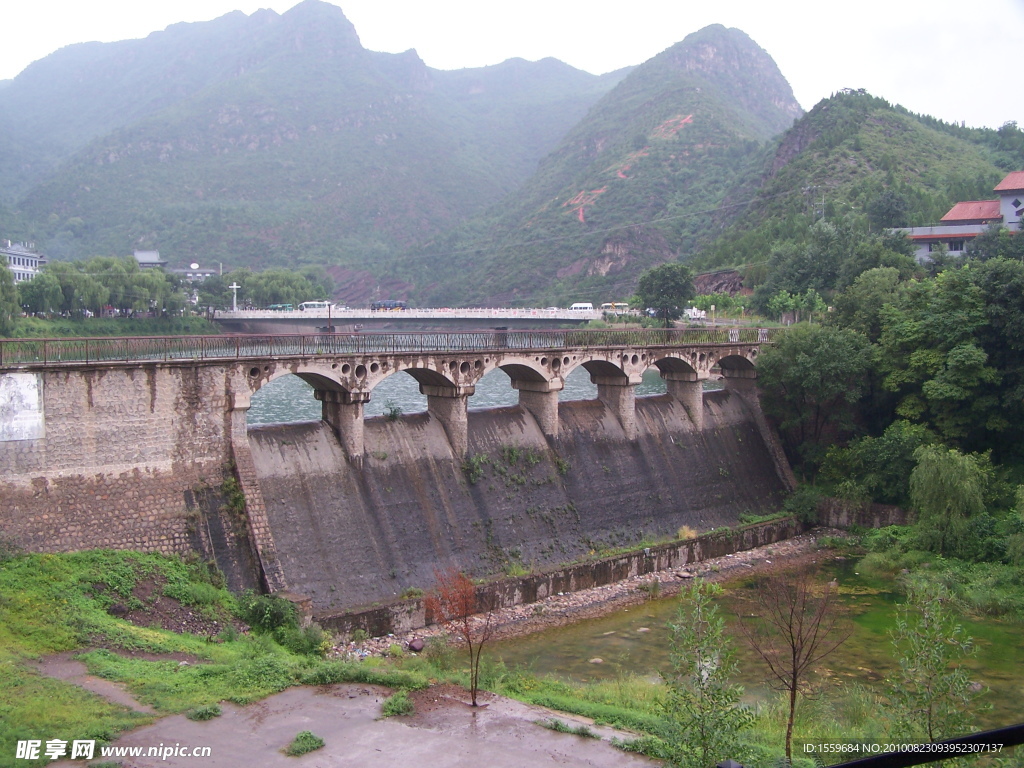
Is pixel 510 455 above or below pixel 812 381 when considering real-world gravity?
below

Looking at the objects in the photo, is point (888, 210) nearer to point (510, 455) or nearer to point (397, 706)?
point (510, 455)

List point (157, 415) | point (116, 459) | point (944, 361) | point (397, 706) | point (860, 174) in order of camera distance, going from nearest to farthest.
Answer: point (397, 706), point (116, 459), point (157, 415), point (944, 361), point (860, 174)

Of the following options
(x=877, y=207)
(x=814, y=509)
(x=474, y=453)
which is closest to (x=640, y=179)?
(x=877, y=207)

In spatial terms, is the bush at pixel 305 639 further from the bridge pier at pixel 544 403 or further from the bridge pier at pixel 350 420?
the bridge pier at pixel 544 403

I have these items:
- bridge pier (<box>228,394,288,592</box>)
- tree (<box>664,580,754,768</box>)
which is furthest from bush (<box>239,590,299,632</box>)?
tree (<box>664,580,754,768</box>)

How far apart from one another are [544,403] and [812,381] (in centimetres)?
1419

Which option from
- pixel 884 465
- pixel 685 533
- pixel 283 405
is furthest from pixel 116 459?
pixel 283 405

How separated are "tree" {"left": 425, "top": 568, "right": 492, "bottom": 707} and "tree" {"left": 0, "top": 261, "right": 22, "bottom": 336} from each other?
1589 inches

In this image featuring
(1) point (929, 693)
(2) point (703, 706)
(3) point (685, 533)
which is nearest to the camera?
(2) point (703, 706)

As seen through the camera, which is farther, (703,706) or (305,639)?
(305,639)

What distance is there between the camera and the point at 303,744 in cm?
1579

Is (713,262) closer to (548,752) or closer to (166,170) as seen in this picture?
(548,752)

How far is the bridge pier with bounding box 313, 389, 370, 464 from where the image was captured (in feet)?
97.0

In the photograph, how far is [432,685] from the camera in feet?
66.0
